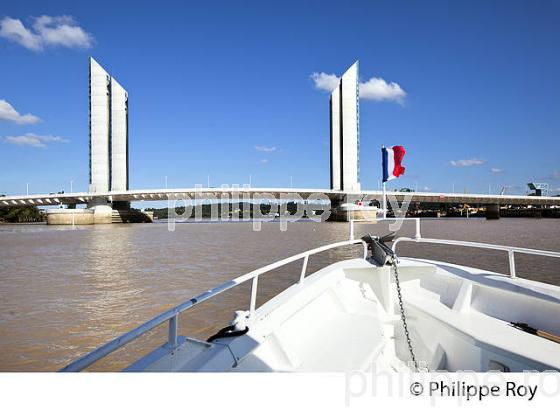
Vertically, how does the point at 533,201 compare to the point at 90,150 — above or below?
below

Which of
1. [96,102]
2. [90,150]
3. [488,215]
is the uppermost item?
[96,102]

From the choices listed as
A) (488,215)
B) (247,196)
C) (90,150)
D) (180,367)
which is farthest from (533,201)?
(180,367)

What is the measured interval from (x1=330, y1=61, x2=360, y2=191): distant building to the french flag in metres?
49.6

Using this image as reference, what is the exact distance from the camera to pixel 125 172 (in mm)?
63906

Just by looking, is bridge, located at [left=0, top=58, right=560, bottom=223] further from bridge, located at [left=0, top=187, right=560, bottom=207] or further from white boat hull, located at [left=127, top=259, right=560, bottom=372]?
white boat hull, located at [left=127, top=259, right=560, bottom=372]

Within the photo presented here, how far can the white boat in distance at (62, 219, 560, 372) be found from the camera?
2.22 m

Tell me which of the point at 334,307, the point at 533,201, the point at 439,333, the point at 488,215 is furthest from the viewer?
the point at 488,215

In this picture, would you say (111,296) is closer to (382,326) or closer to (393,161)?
(382,326)

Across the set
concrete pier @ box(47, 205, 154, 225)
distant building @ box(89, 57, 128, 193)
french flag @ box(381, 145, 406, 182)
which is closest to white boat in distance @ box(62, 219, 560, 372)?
french flag @ box(381, 145, 406, 182)

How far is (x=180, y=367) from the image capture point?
1913mm

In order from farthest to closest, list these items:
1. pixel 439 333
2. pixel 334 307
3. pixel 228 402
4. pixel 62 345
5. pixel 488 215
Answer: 1. pixel 488 215
2. pixel 62 345
3. pixel 334 307
4. pixel 439 333
5. pixel 228 402

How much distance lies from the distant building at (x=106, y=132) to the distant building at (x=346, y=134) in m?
35.8

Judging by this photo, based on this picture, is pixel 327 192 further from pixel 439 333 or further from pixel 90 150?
Answer: pixel 439 333

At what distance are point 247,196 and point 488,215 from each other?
172ft
